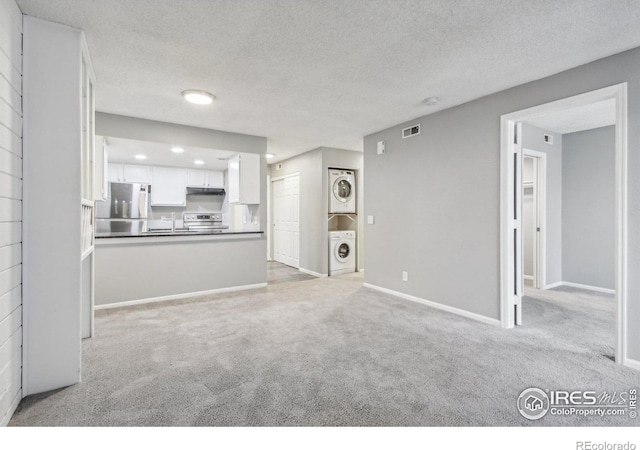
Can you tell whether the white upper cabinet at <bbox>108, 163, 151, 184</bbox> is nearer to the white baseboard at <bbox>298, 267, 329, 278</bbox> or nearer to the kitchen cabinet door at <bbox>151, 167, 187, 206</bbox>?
the kitchen cabinet door at <bbox>151, 167, 187, 206</bbox>

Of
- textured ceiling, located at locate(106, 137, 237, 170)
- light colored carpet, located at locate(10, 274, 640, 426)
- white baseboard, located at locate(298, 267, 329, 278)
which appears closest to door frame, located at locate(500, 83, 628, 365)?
light colored carpet, located at locate(10, 274, 640, 426)

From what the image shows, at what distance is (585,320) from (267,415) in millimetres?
3643

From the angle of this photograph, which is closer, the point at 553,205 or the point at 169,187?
the point at 553,205

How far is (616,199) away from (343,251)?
13.8 ft

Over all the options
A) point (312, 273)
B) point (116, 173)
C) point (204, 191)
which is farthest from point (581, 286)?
point (116, 173)

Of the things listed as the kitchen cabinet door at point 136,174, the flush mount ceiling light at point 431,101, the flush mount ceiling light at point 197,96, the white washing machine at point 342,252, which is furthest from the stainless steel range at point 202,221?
the flush mount ceiling light at point 431,101

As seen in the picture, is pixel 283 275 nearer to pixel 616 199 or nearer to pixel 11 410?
pixel 11 410

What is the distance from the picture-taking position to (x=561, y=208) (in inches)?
199

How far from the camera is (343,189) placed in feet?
19.9

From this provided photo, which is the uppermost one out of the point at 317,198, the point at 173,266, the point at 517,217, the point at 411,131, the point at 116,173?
the point at 411,131

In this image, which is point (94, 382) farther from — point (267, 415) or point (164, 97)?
point (164, 97)

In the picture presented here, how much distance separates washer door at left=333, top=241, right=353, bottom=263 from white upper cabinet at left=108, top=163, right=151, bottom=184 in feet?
13.0

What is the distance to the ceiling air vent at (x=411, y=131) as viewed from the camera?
4011mm

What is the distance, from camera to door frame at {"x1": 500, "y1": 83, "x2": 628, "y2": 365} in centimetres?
230
